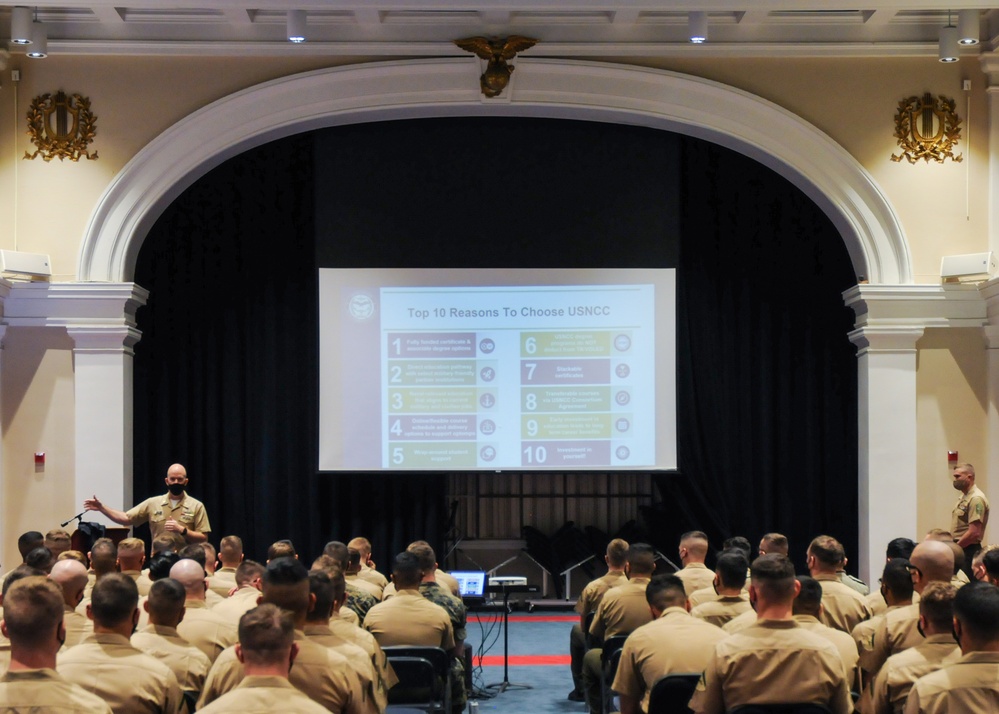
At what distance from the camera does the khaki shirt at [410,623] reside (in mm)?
5152

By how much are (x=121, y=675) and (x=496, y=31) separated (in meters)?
7.47

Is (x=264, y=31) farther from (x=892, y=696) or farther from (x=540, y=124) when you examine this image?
(x=892, y=696)

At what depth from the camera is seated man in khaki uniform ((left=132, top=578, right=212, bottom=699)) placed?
12.7 feet

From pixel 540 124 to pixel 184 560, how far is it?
22.4 ft

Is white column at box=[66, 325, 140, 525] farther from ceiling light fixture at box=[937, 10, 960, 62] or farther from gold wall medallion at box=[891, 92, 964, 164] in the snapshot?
ceiling light fixture at box=[937, 10, 960, 62]

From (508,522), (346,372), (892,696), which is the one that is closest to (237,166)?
(346,372)

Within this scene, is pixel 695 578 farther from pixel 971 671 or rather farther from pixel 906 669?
pixel 971 671

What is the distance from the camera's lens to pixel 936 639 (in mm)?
3564

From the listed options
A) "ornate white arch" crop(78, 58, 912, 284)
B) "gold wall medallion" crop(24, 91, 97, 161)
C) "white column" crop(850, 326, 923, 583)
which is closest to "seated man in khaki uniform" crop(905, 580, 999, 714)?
"white column" crop(850, 326, 923, 583)

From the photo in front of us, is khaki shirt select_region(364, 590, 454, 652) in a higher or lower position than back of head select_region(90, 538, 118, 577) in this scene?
lower

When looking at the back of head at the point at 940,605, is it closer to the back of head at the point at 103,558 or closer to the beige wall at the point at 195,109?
the back of head at the point at 103,558

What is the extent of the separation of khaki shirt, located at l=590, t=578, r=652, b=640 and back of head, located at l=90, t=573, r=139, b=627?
2689 mm

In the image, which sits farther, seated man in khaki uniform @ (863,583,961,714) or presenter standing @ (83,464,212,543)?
presenter standing @ (83,464,212,543)

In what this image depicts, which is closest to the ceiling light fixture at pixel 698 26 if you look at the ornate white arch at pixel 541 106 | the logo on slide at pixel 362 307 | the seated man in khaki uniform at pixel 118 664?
the ornate white arch at pixel 541 106
